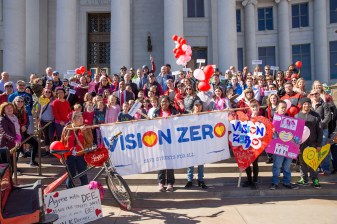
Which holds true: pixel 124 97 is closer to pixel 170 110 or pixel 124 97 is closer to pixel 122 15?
pixel 170 110

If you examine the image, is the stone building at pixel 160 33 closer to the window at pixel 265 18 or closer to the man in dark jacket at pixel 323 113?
the window at pixel 265 18

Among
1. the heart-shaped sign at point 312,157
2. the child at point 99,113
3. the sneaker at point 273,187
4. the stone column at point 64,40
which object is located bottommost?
the sneaker at point 273,187

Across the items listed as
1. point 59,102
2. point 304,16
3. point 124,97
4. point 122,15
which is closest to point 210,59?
point 122,15

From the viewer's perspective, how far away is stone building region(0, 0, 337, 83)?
715 inches

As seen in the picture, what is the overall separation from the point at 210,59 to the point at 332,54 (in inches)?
480

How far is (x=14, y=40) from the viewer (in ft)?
60.2

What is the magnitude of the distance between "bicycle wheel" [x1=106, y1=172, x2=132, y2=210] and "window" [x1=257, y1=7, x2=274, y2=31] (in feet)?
84.1

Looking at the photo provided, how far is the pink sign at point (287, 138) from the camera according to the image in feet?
23.8

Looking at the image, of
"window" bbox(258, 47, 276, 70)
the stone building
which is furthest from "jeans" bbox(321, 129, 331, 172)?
"window" bbox(258, 47, 276, 70)

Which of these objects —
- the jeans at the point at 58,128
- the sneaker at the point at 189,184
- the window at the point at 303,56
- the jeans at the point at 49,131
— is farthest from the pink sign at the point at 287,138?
the window at the point at 303,56

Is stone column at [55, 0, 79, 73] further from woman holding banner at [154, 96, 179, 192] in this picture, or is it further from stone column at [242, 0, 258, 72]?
stone column at [242, 0, 258, 72]

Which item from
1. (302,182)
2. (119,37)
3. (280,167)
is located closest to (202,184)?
(280,167)

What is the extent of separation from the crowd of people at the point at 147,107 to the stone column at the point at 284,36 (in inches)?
696

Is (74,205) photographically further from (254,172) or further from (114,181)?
(254,172)
